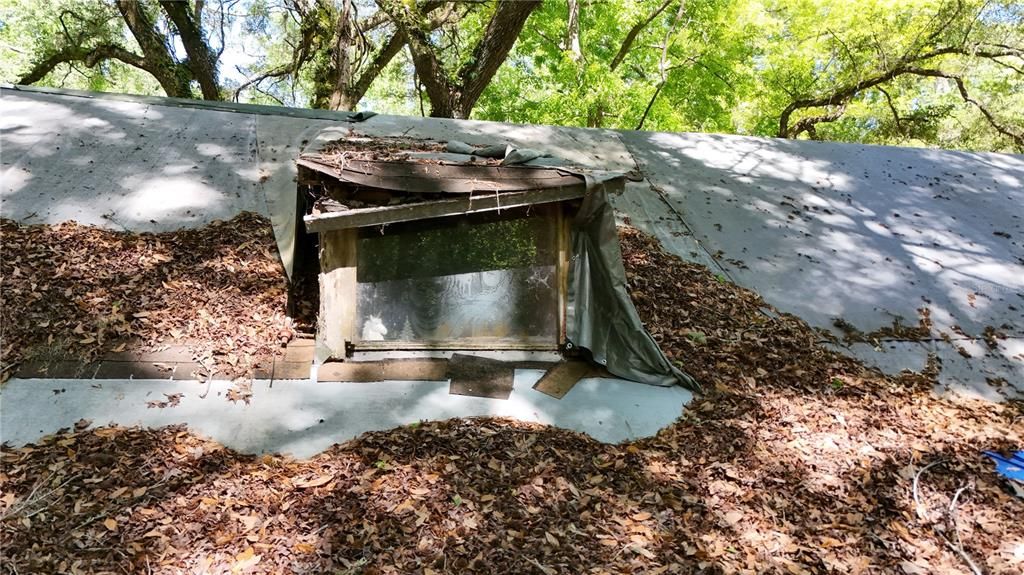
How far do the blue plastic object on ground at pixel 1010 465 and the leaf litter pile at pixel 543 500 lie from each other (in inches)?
2.9

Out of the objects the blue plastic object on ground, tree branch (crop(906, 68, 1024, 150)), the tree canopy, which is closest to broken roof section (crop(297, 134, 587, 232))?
the blue plastic object on ground

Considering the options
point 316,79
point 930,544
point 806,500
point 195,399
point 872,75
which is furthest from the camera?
point 872,75

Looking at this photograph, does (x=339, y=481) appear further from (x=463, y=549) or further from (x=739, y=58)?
(x=739, y=58)

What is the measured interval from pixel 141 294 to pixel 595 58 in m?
11.5

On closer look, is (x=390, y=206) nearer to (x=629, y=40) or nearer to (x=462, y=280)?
(x=462, y=280)

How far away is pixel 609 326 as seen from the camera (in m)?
4.79

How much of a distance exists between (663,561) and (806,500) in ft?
3.61

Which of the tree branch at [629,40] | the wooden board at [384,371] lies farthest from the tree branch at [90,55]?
the tree branch at [629,40]

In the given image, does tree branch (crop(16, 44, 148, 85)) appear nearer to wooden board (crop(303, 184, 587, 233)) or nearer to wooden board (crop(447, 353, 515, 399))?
wooden board (crop(303, 184, 587, 233))

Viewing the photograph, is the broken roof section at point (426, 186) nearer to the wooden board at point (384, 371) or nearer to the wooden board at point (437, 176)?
the wooden board at point (437, 176)

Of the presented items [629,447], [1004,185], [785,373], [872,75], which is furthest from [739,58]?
[629,447]

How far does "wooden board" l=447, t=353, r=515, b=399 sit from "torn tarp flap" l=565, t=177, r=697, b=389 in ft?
2.01

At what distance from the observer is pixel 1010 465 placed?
3873 mm

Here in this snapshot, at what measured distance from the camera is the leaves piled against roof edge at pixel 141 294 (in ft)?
13.7
